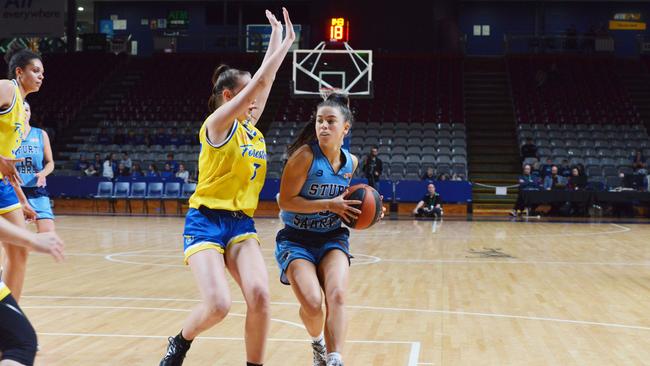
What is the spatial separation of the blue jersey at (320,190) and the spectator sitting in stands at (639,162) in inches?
691

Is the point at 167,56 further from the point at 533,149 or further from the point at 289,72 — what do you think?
the point at 533,149

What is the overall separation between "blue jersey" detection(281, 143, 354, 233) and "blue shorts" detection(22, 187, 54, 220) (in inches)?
85.1

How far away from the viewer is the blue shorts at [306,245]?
15.0 ft

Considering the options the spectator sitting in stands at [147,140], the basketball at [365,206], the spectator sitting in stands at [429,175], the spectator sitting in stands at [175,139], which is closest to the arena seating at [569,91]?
the spectator sitting in stands at [429,175]

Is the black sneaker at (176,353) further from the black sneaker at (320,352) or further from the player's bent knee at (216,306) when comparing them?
the black sneaker at (320,352)

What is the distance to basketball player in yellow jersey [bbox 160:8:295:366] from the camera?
13.3 feet

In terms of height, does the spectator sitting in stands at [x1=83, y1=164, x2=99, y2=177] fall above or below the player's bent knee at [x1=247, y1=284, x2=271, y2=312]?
below

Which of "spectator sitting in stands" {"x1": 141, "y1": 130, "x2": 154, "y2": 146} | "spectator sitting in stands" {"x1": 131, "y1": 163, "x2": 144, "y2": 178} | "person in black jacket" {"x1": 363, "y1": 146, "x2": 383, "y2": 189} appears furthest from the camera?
"spectator sitting in stands" {"x1": 141, "y1": 130, "x2": 154, "y2": 146}

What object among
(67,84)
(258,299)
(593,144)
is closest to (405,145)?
(593,144)

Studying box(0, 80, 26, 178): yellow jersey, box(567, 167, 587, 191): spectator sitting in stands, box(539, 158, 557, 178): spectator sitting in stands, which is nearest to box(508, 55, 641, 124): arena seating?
box(539, 158, 557, 178): spectator sitting in stands

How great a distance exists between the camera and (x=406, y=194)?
68.5ft

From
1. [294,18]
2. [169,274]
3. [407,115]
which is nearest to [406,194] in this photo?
[407,115]

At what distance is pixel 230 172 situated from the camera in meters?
4.23

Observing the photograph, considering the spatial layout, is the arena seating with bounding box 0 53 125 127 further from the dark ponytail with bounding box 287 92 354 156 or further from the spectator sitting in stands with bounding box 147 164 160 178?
the dark ponytail with bounding box 287 92 354 156
